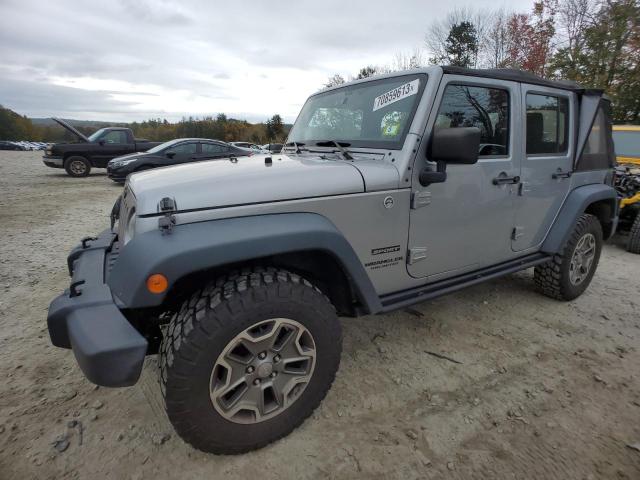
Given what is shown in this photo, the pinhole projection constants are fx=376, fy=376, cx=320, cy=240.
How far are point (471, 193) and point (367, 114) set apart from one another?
0.90 m

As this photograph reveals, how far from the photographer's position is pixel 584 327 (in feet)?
10.8

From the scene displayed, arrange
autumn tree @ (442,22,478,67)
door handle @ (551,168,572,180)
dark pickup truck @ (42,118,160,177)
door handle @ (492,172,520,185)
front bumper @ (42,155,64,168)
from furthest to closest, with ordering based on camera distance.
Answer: autumn tree @ (442,22,478,67), front bumper @ (42,155,64,168), dark pickup truck @ (42,118,160,177), door handle @ (551,168,572,180), door handle @ (492,172,520,185)

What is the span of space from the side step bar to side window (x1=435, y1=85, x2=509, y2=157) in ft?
2.93

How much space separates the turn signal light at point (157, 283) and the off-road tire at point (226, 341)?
0.20 meters

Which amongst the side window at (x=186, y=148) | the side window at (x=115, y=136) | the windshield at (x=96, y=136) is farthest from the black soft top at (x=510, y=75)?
the windshield at (x=96, y=136)

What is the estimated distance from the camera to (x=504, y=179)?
278 centimetres

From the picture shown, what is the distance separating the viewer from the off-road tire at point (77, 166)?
13.3m

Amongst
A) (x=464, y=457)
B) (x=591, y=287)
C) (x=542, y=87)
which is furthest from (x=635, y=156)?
(x=464, y=457)

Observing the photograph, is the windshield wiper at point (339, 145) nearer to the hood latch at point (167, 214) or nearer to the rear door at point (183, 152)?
the hood latch at point (167, 214)

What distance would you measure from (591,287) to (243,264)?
4.11 metres

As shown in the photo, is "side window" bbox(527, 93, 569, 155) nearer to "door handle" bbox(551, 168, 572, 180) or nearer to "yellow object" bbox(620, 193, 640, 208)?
"door handle" bbox(551, 168, 572, 180)

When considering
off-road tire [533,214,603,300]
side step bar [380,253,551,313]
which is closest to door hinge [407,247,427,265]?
side step bar [380,253,551,313]

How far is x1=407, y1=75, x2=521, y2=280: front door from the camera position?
2.40 metres

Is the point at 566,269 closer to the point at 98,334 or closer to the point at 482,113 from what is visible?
the point at 482,113
